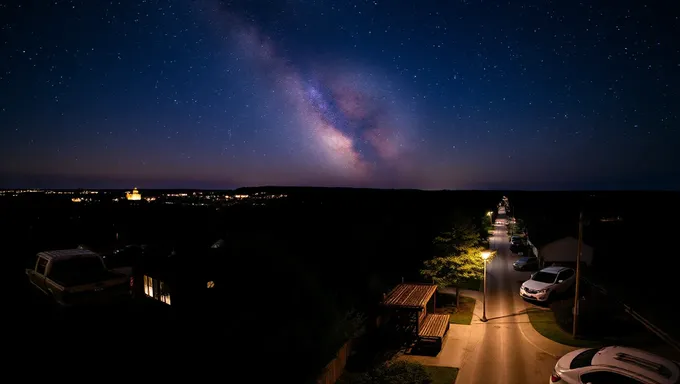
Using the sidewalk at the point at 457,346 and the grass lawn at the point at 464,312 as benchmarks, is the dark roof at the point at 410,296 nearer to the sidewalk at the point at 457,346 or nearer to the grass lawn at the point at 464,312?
the sidewalk at the point at 457,346

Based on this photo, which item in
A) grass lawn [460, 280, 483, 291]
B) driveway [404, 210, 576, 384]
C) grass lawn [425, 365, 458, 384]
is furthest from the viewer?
grass lawn [460, 280, 483, 291]

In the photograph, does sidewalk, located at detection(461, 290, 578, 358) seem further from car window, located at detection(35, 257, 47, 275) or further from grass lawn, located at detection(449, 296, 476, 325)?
car window, located at detection(35, 257, 47, 275)

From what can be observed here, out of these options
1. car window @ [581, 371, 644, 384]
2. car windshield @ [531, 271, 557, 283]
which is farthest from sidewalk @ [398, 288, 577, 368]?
car window @ [581, 371, 644, 384]

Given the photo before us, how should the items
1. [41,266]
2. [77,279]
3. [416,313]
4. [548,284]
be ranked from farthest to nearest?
[548,284] → [416,313] → [41,266] → [77,279]

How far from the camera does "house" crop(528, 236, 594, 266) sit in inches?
1217

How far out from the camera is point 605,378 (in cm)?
991

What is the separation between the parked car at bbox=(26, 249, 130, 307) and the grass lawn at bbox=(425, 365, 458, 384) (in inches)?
501

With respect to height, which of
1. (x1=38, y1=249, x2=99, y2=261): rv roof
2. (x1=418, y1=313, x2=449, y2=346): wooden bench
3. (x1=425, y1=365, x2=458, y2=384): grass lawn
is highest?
(x1=38, y1=249, x2=99, y2=261): rv roof

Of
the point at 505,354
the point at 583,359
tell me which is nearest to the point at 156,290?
the point at 505,354

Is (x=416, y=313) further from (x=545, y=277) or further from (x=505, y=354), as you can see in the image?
(x=545, y=277)

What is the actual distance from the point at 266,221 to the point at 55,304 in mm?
63373

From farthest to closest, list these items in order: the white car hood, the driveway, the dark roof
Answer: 1. the white car hood
2. the dark roof
3. the driveway

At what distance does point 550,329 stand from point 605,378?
7713 mm

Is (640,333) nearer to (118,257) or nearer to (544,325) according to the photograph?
(544,325)
